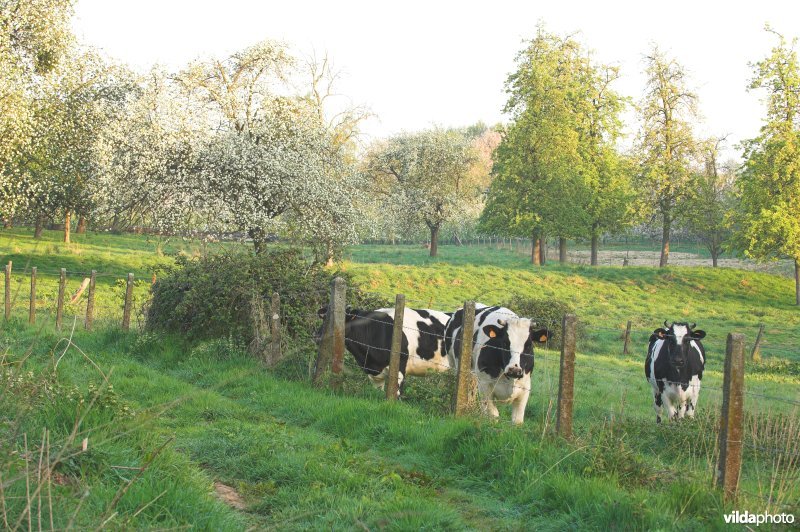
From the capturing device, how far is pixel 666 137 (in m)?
47.4

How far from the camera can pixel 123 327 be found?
16266 millimetres

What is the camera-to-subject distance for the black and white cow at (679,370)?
11688 millimetres

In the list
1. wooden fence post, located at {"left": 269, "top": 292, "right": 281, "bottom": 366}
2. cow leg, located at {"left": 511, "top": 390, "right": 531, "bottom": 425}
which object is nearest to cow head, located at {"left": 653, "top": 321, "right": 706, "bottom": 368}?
cow leg, located at {"left": 511, "top": 390, "right": 531, "bottom": 425}

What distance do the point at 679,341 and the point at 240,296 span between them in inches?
314

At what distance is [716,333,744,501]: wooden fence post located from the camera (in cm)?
573

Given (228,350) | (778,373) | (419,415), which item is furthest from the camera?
(778,373)

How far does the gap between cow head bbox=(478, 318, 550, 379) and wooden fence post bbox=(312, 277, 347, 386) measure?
2252 millimetres

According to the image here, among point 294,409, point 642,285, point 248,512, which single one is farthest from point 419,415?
point 642,285

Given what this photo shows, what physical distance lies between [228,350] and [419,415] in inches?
219

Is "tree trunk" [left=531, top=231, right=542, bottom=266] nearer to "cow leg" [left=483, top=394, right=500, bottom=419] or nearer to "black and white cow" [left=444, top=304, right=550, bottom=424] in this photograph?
"black and white cow" [left=444, top=304, right=550, bottom=424]

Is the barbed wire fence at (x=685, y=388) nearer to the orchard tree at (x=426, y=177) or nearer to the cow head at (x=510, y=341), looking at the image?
the cow head at (x=510, y=341)

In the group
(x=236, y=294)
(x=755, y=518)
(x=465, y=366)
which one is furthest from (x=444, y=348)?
(x=755, y=518)

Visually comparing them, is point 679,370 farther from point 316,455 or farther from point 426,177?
point 426,177

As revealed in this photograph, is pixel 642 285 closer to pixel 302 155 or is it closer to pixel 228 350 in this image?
pixel 302 155
